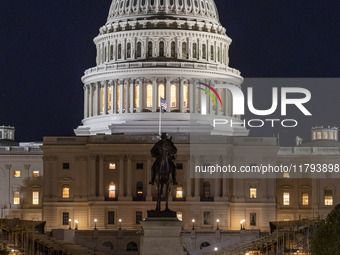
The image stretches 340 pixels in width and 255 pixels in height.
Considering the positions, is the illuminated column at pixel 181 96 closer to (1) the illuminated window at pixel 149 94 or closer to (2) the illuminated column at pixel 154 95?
(2) the illuminated column at pixel 154 95

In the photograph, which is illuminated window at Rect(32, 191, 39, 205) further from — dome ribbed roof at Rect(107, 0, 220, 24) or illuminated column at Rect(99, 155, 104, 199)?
dome ribbed roof at Rect(107, 0, 220, 24)

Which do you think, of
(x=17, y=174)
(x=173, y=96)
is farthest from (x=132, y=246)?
(x=173, y=96)

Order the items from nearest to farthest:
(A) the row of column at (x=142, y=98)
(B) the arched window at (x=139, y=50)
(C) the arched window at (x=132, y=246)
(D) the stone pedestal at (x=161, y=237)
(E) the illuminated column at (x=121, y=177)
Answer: (D) the stone pedestal at (x=161, y=237) < (C) the arched window at (x=132, y=246) < (E) the illuminated column at (x=121, y=177) < (A) the row of column at (x=142, y=98) < (B) the arched window at (x=139, y=50)

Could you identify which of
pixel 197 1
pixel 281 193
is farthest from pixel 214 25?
pixel 281 193

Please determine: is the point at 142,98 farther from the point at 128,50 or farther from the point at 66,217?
the point at 66,217

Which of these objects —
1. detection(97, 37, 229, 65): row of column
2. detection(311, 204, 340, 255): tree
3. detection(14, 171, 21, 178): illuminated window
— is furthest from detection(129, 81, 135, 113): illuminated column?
detection(311, 204, 340, 255): tree

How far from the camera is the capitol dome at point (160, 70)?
626 ft

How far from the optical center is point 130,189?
568ft

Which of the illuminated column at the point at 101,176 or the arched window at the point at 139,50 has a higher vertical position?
the arched window at the point at 139,50

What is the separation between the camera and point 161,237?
100062mm

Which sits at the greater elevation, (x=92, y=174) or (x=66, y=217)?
(x=92, y=174)

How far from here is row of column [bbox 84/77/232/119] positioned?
627ft

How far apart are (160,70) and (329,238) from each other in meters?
95.4

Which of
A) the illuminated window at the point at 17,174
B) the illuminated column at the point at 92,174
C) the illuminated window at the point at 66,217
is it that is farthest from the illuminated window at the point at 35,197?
the illuminated column at the point at 92,174
